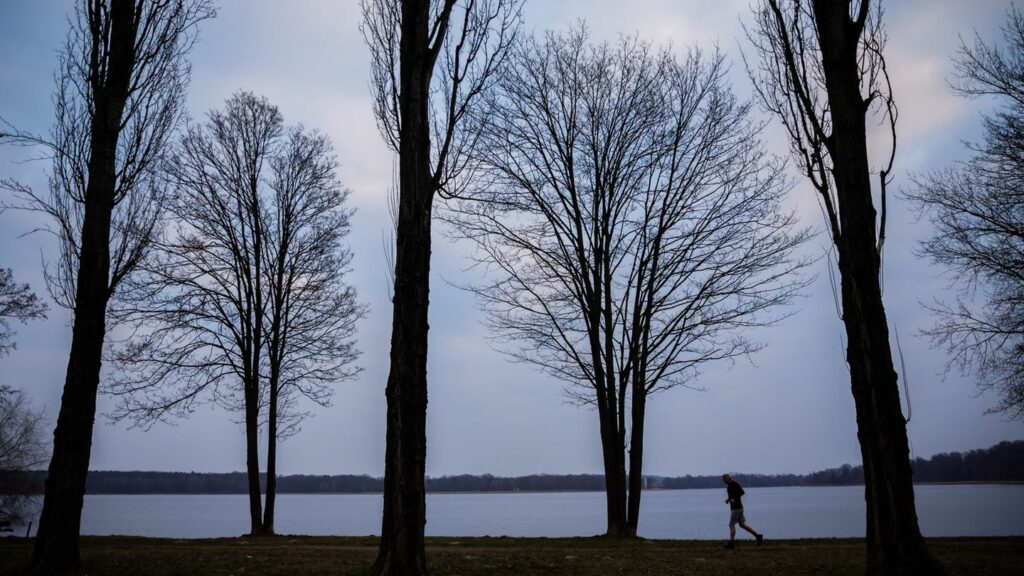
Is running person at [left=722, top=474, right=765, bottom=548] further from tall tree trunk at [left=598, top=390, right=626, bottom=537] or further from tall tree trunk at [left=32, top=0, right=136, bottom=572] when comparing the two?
tall tree trunk at [left=32, top=0, right=136, bottom=572]

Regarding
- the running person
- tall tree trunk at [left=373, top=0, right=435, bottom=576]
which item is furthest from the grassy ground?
tall tree trunk at [left=373, top=0, right=435, bottom=576]

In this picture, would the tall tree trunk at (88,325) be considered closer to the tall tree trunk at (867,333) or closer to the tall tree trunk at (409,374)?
the tall tree trunk at (409,374)

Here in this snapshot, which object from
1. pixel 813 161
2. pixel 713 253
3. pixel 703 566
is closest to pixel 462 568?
pixel 703 566

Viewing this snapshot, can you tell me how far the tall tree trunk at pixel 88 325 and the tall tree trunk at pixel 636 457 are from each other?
11.3 meters

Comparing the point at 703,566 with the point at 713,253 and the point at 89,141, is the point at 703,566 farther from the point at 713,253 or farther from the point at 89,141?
the point at 89,141

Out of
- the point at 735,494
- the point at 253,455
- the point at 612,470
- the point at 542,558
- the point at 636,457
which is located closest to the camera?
the point at 542,558

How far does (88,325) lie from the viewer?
10320mm

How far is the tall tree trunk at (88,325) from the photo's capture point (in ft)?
31.6

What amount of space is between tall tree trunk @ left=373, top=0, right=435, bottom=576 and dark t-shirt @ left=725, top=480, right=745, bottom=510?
10115 millimetres

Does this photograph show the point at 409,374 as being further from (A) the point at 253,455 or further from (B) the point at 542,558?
(A) the point at 253,455

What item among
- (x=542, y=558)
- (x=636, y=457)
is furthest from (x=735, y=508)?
(x=542, y=558)

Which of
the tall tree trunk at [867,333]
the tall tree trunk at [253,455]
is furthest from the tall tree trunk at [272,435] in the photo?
the tall tree trunk at [867,333]

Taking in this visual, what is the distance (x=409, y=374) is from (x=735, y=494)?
10936mm

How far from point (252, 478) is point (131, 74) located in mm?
11992
